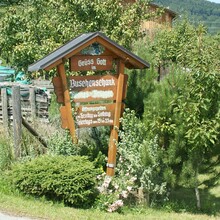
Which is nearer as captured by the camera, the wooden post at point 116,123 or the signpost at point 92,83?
the signpost at point 92,83

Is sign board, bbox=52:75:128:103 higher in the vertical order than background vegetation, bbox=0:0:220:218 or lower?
higher

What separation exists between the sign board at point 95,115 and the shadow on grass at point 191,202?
1820 millimetres

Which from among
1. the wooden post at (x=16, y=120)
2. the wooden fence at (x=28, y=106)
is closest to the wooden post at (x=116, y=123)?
the wooden post at (x=16, y=120)

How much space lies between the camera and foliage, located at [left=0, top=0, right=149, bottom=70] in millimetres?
12430

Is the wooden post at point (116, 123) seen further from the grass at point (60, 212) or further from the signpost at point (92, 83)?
the grass at point (60, 212)

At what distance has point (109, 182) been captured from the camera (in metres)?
8.48

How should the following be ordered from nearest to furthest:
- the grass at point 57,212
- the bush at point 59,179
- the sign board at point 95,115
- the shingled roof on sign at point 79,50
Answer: the grass at point 57,212 → the bush at point 59,179 → the shingled roof on sign at point 79,50 → the sign board at point 95,115

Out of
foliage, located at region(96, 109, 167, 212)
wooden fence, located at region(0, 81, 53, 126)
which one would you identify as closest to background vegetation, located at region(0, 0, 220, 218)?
foliage, located at region(96, 109, 167, 212)

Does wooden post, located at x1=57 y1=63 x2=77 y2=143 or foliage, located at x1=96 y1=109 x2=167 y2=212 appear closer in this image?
foliage, located at x1=96 y1=109 x2=167 y2=212

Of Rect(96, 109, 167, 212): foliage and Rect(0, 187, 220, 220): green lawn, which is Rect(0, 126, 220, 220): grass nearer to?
Rect(0, 187, 220, 220): green lawn

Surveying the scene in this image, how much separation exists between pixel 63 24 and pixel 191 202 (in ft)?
18.4

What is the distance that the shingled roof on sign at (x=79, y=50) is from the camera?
8.27 metres

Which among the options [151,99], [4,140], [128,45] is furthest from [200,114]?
[128,45]

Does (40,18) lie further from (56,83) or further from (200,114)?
(200,114)
